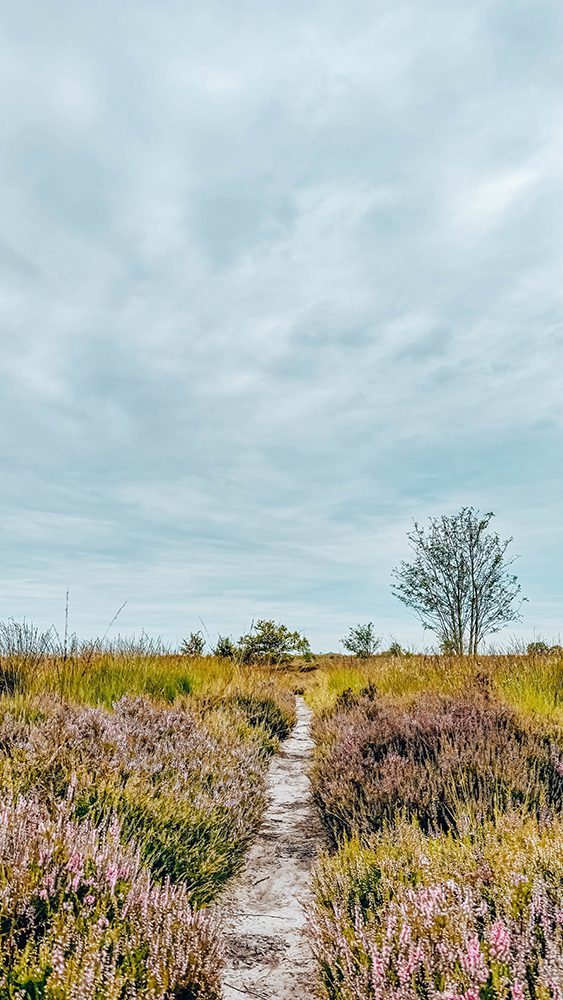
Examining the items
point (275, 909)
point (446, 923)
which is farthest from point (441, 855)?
point (275, 909)

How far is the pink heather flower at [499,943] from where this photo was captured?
91.0 inches

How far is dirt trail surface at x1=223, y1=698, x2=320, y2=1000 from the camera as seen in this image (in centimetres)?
314

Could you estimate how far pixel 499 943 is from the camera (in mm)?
2334

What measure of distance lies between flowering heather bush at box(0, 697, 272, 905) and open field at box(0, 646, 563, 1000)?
0.06ft

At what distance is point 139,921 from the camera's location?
2.79 metres

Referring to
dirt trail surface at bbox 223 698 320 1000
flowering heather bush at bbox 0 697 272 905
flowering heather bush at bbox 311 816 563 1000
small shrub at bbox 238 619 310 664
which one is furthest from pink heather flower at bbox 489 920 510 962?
small shrub at bbox 238 619 310 664

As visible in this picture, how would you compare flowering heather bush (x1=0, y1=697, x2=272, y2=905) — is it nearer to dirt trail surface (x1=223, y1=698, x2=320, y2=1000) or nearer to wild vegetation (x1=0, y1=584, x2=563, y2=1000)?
wild vegetation (x1=0, y1=584, x2=563, y2=1000)

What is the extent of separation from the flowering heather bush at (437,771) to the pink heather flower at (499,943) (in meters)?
1.88

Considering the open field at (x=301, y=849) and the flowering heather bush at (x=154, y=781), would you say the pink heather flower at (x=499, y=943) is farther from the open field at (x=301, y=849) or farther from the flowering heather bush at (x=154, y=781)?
the flowering heather bush at (x=154, y=781)

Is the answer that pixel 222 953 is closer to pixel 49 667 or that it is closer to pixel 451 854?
pixel 451 854

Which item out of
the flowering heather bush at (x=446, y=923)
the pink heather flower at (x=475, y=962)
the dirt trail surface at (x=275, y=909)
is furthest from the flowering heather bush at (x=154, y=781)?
the pink heather flower at (x=475, y=962)

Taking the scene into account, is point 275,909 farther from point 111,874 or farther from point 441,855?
point 111,874

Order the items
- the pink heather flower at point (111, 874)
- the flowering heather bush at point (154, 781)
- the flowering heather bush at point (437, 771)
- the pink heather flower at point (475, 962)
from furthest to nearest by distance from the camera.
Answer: the flowering heather bush at point (437, 771) → the flowering heather bush at point (154, 781) → the pink heather flower at point (111, 874) → the pink heather flower at point (475, 962)

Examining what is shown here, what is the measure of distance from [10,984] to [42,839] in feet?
2.80
